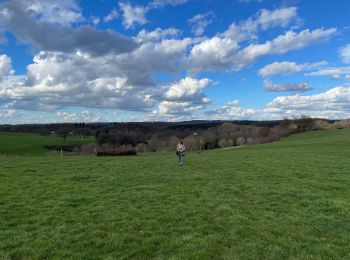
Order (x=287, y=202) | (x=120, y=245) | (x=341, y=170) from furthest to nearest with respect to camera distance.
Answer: (x=341, y=170)
(x=287, y=202)
(x=120, y=245)

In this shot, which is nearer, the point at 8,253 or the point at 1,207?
the point at 8,253

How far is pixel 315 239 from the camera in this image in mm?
9555

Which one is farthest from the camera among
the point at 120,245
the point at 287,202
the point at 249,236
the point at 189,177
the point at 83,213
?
the point at 189,177

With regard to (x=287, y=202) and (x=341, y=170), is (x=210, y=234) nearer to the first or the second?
(x=287, y=202)

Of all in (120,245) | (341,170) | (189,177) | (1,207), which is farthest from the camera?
(341,170)

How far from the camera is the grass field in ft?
28.9

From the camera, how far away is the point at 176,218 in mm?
11656

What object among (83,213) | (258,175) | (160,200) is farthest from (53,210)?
(258,175)

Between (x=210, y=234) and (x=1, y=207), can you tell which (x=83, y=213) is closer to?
(x=1, y=207)

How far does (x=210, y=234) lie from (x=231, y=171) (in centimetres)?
1442

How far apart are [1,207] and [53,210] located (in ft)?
6.36

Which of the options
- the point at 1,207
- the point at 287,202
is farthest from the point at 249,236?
the point at 1,207

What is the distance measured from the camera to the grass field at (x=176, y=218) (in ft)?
28.9

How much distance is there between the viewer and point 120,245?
9.12m
